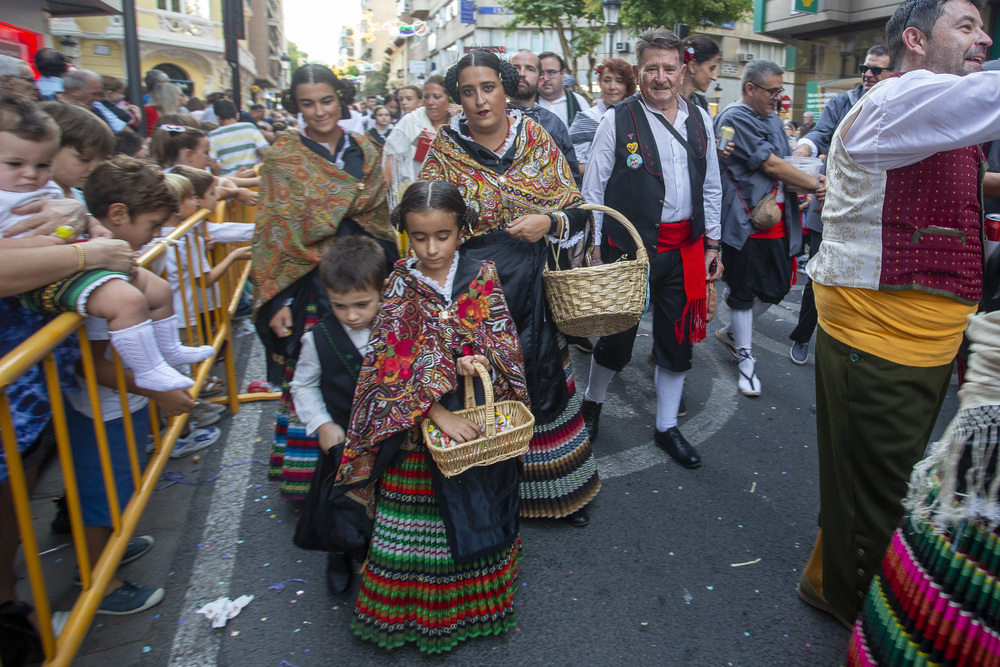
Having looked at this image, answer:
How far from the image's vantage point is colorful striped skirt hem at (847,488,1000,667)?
1.55m

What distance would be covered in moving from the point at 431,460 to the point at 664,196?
2023mm

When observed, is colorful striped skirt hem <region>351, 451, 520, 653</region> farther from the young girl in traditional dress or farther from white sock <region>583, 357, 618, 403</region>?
white sock <region>583, 357, 618, 403</region>

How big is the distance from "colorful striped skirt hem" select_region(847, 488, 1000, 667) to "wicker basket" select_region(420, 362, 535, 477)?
1100mm

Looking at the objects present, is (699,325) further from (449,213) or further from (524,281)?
(449,213)

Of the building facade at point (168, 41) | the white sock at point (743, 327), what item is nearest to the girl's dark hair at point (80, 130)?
the white sock at point (743, 327)

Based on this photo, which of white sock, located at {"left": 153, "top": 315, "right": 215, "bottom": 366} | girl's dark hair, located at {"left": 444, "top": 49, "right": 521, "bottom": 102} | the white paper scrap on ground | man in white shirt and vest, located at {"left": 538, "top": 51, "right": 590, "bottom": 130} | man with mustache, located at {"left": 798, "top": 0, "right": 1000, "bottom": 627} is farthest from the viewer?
man in white shirt and vest, located at {"left": 538, "top": 51, "right": 590, "bottom": 130}

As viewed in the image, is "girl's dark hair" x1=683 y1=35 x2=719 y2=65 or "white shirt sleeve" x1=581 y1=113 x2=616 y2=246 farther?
"girl's dark hair" x1=683 y1=35 x2=719 y2=65

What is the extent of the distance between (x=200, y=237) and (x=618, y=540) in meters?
2.99

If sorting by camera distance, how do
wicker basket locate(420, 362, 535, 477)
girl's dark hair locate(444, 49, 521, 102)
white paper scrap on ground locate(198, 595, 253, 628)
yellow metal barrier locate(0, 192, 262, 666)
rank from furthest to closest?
girl's dark hair locate(444, 49, 521, 102), white paper scrap on ground locate(198, 595, 253, 628), wicker basket locate(420, 362, 535, 477), yellow metal barrier locate(0, 192, 262, 666)

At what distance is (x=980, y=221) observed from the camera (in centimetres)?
217

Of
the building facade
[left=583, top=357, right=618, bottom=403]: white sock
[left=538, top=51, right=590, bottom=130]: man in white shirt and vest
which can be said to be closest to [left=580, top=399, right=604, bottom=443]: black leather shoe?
[left=583, top=357, right=618, bottom=403]: white sock

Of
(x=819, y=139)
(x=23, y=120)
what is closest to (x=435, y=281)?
(x=23, y=120)

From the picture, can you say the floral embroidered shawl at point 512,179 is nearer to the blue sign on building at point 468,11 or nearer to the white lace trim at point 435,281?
the white lace trim at point 435,281

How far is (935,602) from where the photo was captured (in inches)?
64.6
